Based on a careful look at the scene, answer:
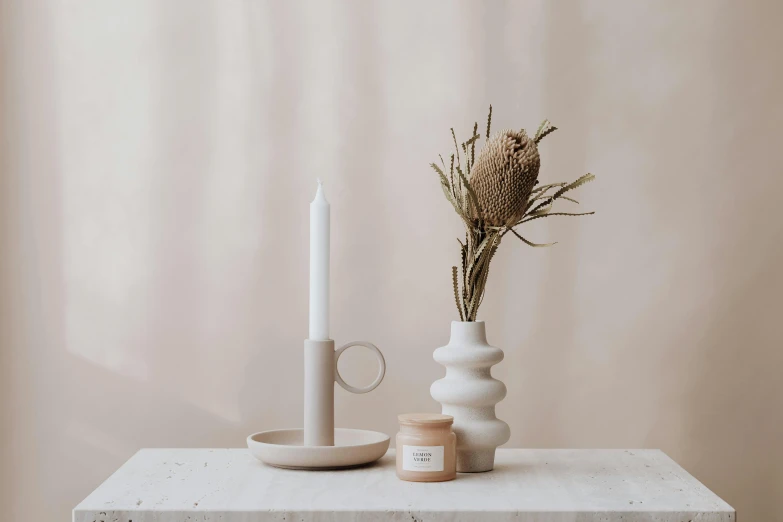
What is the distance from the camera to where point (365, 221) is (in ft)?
4.65

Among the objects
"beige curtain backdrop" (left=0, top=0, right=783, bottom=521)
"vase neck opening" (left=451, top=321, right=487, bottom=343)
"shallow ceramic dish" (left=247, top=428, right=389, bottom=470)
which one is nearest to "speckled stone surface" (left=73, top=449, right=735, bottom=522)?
"shallow ceramic dish" (left=247, top=428, right=389, bottom=470)

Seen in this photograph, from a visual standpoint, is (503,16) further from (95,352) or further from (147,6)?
(95,352)

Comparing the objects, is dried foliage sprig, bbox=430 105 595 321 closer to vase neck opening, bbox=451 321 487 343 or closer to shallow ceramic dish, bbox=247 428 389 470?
vase neck opening, bbox=451 321 487 343

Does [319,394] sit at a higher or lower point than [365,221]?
lower

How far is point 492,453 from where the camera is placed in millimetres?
1054

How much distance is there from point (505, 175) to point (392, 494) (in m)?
0.40

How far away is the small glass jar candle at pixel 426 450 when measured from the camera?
3.18 feet

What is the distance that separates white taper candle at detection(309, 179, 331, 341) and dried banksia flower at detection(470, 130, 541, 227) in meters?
0.21

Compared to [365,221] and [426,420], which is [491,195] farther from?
[365,221]

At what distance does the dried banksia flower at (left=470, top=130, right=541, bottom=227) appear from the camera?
1011 millimetres

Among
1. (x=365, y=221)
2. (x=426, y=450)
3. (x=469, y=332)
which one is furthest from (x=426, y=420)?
(x=365, y=221)

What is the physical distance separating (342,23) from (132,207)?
0.48m

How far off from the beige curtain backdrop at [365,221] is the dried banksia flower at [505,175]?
378mm

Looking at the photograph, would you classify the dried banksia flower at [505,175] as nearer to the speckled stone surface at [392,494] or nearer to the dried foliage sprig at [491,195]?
the dried foliage sprig at [491,195]
